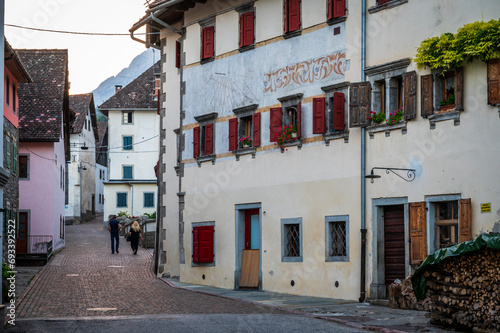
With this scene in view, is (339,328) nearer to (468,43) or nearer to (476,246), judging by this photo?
(476,246)

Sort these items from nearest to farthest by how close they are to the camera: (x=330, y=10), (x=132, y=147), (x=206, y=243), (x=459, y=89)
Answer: (x=459, y=89) < (x=330, y=10) < (x=206, y=243) < (x=132, y=147)

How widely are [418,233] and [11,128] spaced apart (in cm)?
2018

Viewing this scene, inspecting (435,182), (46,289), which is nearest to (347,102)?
(435,182)

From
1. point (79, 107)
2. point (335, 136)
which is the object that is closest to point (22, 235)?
point (335, 136)

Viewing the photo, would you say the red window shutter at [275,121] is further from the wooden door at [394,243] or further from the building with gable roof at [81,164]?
the building with gable roof at [81,164]

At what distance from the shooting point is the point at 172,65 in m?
31.6

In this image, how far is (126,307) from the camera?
19531 mm

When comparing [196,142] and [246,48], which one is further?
[196,142]

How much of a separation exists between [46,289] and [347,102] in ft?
33.6

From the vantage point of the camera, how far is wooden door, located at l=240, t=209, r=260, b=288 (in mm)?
25953

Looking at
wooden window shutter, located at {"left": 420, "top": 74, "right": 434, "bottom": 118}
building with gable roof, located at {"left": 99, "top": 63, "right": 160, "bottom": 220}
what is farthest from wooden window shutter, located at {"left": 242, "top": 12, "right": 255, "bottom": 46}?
building with gable roof, located at {"left": 99, "top": 63, "right": 160, "bottom": 220}

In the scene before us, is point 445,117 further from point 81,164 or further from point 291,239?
point 81,164

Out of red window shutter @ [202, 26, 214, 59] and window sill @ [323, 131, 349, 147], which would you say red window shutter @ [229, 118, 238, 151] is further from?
window sill @ [323, 131, 349, 147]

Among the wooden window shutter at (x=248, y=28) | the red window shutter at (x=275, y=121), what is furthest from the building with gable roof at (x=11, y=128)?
the red window shutter at (x=275, y=121)
